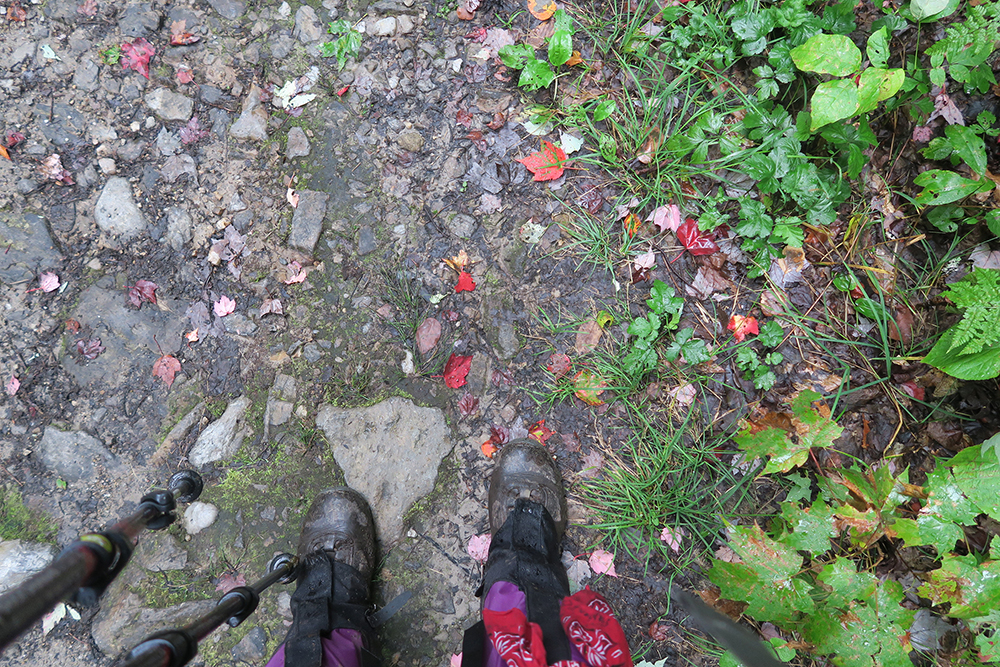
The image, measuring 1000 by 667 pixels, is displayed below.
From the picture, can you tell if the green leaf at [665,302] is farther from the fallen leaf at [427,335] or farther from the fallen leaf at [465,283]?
the fallen leaf at [427,335]

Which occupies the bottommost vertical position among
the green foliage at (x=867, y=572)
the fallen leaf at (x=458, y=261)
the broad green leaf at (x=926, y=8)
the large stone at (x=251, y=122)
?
the green foliage at (x=867, y=572)

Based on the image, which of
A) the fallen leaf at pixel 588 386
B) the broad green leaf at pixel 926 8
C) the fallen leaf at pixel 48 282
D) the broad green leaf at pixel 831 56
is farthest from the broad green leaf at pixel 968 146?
the fallen leaf at pixel 48 282

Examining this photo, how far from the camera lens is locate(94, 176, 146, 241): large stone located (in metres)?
2.71

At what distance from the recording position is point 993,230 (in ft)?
6.85

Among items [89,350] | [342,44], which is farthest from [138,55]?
[89,350]

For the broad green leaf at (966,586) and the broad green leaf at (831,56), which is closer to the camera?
the broad green leaf at (966,586)

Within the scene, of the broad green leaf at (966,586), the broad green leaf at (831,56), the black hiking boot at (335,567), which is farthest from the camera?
the black hiking boot at (335,567)

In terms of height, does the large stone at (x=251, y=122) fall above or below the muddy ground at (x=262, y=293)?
above

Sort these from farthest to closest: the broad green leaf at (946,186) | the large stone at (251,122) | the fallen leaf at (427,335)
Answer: the large stone at (251,122)
the fallen leaf at (427,335)
the broad green leaf at (946,186)

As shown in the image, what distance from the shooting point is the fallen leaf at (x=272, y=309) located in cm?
264

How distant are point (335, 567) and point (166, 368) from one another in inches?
53.3

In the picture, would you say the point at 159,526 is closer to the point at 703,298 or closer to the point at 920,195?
the point at 703,298

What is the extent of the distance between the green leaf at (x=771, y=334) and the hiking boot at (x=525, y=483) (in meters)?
1.16

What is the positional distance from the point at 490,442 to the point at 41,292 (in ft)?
8.24
